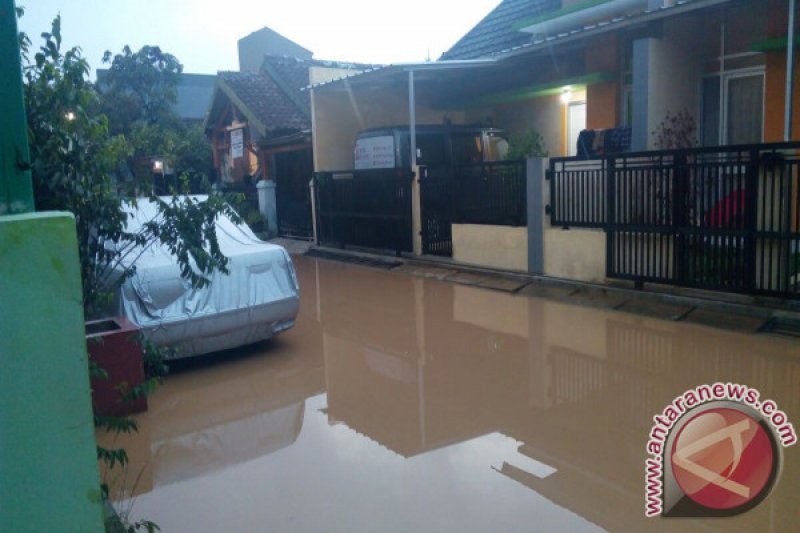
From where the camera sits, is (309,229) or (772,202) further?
(309,229)

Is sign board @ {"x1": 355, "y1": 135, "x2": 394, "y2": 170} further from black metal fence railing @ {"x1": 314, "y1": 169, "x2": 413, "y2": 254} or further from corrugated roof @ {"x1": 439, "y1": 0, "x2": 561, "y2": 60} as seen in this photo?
corrugated roof @ {"x1": 439, "y1": 0, "x2": 561, "y2": 60}

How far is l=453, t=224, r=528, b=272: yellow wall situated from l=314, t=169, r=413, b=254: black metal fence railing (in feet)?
4.65

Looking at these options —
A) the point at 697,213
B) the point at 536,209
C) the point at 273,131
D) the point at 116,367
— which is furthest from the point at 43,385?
the point at 273,131

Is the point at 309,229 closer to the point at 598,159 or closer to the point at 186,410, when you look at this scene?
the point at 598,159

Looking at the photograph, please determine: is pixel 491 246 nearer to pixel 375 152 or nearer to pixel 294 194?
pixel 375 152

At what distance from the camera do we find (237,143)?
23.7 m

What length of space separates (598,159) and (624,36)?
387 cm

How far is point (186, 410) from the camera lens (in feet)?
19.1

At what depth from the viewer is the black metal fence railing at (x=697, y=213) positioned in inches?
296

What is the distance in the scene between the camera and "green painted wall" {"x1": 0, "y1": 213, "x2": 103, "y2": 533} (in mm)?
2088

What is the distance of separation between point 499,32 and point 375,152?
15.2ft

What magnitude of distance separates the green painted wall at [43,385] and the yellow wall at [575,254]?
8.11m

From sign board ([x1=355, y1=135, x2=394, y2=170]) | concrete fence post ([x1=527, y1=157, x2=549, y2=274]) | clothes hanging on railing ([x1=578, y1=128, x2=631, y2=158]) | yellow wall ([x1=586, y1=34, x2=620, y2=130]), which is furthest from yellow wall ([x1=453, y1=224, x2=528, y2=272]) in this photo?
yellow wall ([x1=586, y1=34, x2=620, y2=130])

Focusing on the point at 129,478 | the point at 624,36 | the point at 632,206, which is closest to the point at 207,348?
the point at 129,478
